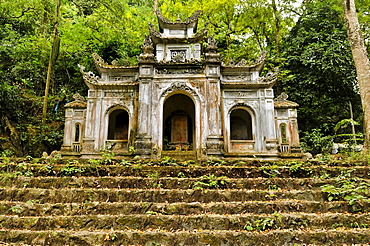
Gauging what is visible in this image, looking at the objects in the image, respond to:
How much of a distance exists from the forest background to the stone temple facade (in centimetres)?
218

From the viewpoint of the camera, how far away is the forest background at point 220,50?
1418 cm

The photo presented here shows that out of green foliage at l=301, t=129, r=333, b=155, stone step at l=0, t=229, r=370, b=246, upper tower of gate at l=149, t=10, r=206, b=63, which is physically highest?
upper tower of gate at l=149, t=10, r=206, b=63

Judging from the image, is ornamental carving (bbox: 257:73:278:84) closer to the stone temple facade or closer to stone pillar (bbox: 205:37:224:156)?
the stone temple facade

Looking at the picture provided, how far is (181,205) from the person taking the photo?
5.20 meters

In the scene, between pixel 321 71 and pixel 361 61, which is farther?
pixel 321 71

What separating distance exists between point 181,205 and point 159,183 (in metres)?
1.16

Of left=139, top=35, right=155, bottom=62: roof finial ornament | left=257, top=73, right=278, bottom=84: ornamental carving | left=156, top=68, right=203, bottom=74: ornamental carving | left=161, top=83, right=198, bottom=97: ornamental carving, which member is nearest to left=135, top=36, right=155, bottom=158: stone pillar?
left=139, top=35, right=155, bottom=62: roof finial ornament

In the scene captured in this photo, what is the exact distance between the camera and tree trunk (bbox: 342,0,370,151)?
862 cm

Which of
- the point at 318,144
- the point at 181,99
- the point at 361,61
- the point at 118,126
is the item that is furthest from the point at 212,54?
the point at 318,144

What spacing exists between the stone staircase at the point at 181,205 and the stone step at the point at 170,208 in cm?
2

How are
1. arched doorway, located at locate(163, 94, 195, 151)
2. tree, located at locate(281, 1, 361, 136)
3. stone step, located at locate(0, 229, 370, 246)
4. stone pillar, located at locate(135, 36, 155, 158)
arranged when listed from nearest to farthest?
stone step, located at locate(0, 229, 370, 246) < stone pillar, located at locate(135, 36, 155, 158) < arched doorway, located at locate(163, 94, 195, 151) < tree, located at locate(281, 1, 361, 136)

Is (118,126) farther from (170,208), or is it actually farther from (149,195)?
(170,208)

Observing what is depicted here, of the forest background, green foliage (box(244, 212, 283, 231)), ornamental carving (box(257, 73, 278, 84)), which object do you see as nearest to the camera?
green foliage (box(244, 212, 283, 231))

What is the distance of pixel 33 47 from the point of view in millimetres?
15219
